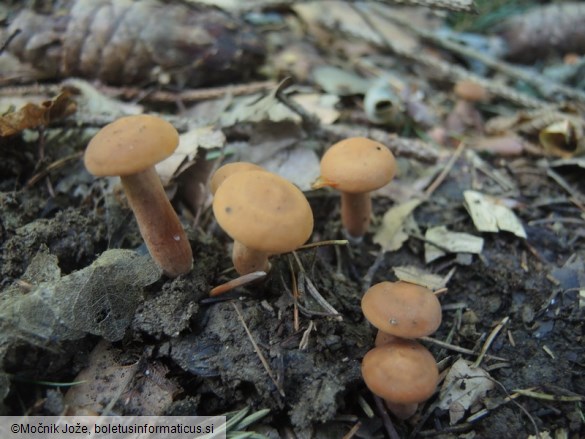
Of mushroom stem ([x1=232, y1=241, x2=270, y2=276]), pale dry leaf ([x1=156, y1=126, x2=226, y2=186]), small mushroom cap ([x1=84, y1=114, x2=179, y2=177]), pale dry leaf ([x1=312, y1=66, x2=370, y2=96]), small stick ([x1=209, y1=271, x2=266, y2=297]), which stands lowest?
small stick ([x1=209, y1=271, x2=266, y2=297])

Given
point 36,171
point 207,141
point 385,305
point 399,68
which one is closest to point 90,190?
point 36,171

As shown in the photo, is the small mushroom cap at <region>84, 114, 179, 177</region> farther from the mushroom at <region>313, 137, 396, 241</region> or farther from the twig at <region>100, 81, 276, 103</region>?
the twig at <region>100, 81, 276, 103</region>

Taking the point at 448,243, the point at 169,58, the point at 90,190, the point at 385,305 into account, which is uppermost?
the point at 169,58

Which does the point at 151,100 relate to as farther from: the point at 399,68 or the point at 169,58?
the point at 399,68

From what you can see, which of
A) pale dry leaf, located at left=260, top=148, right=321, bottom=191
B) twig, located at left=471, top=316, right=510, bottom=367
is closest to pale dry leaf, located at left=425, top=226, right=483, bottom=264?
twig, located at left=471, top=316, right=510, bottom=367

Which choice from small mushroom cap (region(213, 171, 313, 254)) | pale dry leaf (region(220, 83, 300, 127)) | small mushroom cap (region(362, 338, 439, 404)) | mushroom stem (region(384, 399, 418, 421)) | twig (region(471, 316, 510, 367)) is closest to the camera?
small mushroom cap (region(213, 171, 313, 254))

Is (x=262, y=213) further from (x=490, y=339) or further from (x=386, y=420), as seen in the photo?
(x=490, y=339)

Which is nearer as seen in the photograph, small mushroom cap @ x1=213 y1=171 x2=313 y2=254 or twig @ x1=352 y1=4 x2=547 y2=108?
small mushroom cap @ x1=213 y1=171 x2=313 y2=254
